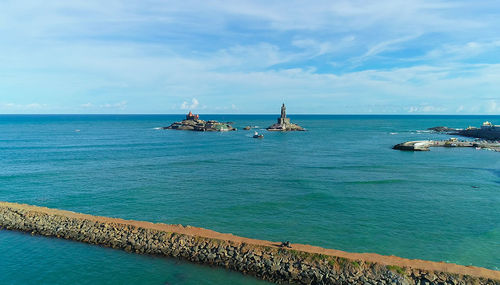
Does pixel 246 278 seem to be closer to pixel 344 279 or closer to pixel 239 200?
pixel 344 279

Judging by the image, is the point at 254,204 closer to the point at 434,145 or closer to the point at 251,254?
the point at 251,254

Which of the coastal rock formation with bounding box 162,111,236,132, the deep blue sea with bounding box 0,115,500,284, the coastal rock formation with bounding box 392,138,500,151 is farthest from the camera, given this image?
the coastal rock formation with bounding box 162,111,236,132

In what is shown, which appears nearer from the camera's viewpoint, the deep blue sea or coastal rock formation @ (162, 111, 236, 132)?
the deep blue sea

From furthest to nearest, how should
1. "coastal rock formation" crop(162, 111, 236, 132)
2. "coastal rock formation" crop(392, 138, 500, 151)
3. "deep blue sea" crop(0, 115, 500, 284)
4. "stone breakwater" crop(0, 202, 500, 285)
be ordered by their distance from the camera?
"coastal rock formation" crop(162, 111, 236, 132) < "coastal rock formation" crop(392, 138, 500, 151) < "deep blue sea" crop(0, 115, 500, 284) < "stone breakwater" crop(0, 202, 500, 285)

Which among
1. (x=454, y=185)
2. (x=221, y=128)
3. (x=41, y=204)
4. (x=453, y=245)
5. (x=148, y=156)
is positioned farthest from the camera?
(x=221, y=128)

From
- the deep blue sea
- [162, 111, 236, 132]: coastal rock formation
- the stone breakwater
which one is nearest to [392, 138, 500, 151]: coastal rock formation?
the deep blue sea

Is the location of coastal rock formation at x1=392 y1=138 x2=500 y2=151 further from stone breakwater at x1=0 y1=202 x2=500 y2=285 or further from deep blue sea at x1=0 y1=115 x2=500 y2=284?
stone breakwater at x1=0 y1=202 x2=500 y2=285

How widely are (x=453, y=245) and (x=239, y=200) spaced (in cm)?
2117

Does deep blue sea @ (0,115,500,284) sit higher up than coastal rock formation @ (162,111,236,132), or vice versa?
coastal rock formation @ (162,111,236,132)

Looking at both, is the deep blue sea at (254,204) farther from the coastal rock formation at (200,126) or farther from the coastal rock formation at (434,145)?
the coastal rock formation at (200,126)

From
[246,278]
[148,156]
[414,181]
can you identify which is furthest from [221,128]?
[246,278]

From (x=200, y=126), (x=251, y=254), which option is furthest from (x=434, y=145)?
(x=200, y=126)

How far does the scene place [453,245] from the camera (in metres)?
25.4

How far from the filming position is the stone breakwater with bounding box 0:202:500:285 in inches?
755
